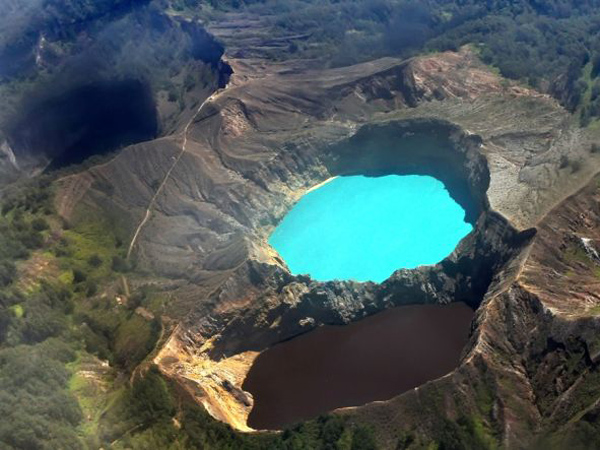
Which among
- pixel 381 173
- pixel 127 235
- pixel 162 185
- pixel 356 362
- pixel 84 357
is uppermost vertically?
pixel 162 185

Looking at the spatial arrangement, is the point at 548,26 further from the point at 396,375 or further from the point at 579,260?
the point at 396,375

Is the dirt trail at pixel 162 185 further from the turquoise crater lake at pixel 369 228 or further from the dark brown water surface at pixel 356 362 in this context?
the dark brown water surface at pixel 356 362

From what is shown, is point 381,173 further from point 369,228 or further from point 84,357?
point 84,357

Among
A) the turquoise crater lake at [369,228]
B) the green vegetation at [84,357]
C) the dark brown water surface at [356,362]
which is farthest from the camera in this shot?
the turquoise crater lake at [369,228]

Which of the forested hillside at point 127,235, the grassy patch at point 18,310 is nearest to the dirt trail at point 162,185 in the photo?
the forested hillside at point 127,235

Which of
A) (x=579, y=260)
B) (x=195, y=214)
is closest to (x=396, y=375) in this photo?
(x=579, y=260)

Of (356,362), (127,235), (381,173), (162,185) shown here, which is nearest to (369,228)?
(381,173)

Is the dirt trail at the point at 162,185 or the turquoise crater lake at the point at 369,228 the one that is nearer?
the turquoise crater lake at the point at 369,228
